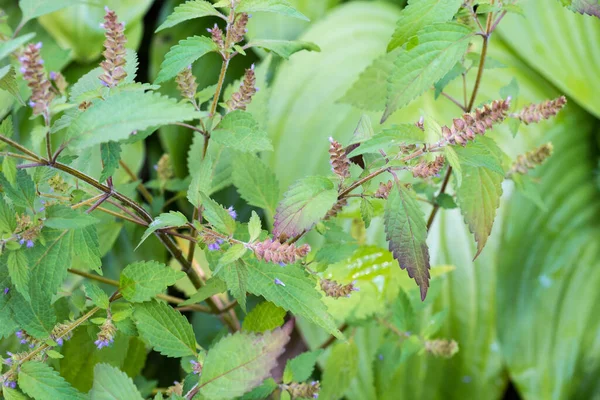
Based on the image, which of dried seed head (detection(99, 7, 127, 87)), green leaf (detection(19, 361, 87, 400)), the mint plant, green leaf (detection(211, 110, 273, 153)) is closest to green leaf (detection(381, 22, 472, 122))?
the mint plant

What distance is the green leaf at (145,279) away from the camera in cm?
47

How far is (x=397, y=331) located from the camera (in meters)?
0.70

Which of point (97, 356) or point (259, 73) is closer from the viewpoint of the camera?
point (97, 356)

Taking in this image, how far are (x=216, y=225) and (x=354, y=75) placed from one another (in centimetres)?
80

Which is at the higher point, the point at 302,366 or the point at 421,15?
the point at 421,15

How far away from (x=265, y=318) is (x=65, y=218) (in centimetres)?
18

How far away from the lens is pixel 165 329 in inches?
18.7

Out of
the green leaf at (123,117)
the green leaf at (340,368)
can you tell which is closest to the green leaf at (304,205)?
the green leaf at (123,117)

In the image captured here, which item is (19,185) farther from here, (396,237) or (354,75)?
(354,75)

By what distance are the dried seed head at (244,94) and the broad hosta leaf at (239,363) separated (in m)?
0.18

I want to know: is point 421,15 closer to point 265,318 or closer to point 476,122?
point 476,122

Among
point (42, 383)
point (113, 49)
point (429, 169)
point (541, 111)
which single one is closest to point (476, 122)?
point (429, 169)

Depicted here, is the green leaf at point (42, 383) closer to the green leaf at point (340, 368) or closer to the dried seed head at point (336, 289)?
the dried seed head at point (336, 289)

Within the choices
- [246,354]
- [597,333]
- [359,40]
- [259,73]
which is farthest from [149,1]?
[597,333]
